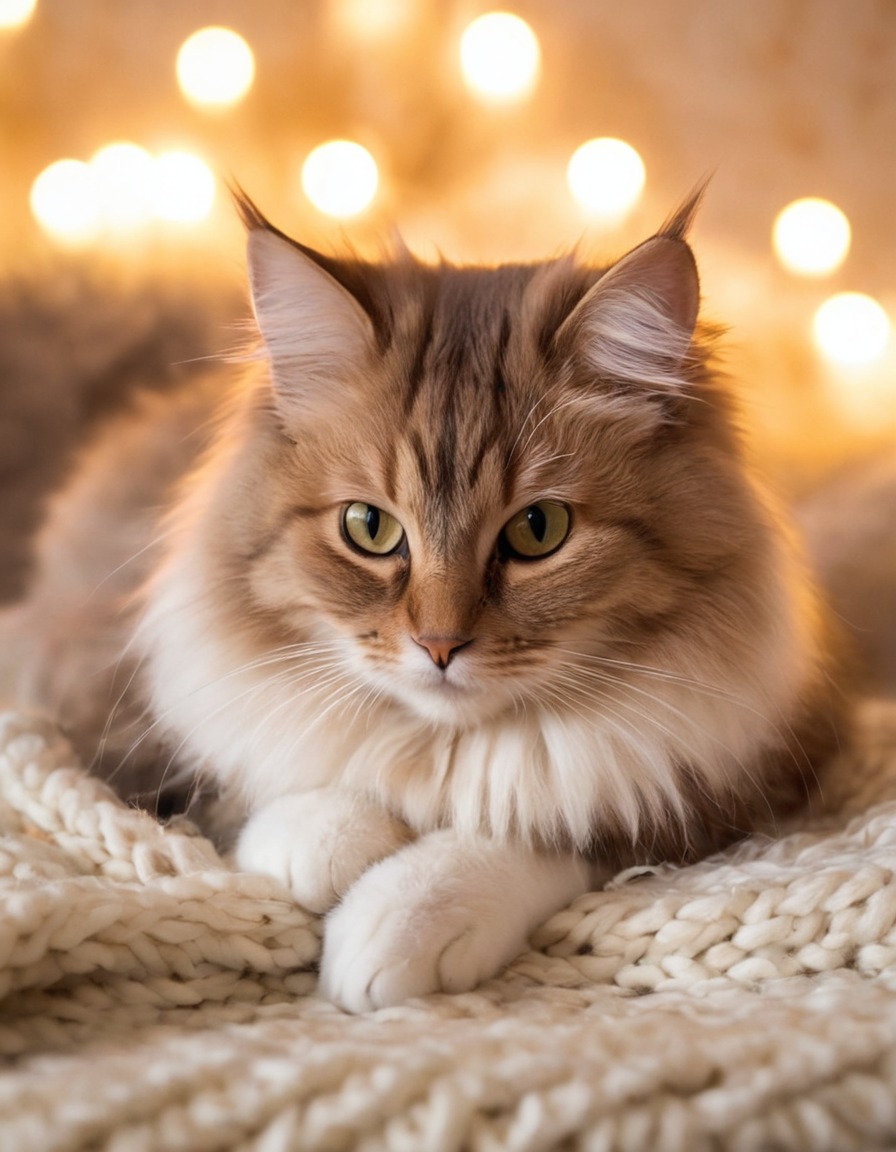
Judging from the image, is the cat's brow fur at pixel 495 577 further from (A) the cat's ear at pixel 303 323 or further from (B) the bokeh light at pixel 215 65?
(B) the bokeh light at pixel 215 65

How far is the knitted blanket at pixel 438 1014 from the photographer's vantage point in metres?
0.80

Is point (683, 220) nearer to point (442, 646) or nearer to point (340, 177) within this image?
point (442, 646)

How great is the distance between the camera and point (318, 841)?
1209 mm

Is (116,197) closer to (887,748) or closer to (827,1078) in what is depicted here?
(887,748)

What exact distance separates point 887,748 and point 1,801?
1.17 metres

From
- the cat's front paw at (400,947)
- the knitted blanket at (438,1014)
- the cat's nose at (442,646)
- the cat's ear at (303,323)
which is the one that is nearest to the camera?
the knitted blanket at (438,1014)

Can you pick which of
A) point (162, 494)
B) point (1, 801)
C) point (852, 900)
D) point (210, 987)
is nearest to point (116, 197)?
point (162, 494)

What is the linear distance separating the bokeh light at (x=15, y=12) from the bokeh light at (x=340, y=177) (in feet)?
2.11

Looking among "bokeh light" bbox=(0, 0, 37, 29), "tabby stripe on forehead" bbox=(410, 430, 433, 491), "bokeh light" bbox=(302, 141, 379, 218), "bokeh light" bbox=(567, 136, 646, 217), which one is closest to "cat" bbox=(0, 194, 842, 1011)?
"tabby stripe on forehead" bbox=(410, 430, 433, 491)

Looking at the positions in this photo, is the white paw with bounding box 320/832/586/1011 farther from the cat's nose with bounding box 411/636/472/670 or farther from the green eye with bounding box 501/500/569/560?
the green eye with bounding box 501/500/569/560

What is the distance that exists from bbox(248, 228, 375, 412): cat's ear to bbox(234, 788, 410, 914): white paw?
48 cm

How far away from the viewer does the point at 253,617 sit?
138 centimetres

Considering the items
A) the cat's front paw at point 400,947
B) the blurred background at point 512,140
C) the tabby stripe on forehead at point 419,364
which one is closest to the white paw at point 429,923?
the cat's front paw at point 400,947

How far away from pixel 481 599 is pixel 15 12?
6.21ft
